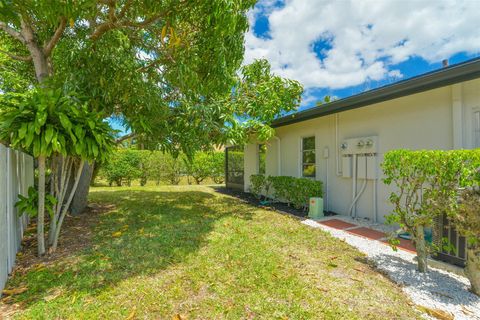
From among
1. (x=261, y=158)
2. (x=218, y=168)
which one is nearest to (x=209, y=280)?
(x=261, y=158)

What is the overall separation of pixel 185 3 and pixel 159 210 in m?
5.52

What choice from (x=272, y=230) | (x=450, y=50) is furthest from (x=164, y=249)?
(x=450, y=50)

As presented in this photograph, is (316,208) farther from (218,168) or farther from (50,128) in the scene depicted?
(218,168)

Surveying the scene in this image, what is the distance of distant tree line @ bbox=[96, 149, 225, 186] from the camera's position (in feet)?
48.4

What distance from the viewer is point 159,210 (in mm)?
7383

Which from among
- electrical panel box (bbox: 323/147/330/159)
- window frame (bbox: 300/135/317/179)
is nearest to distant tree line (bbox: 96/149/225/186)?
window frame (bbox: 300/135/317/179)

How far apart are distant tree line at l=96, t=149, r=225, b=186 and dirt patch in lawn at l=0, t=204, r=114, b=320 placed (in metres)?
8.06

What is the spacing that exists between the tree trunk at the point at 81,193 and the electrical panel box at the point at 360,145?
23.3 feet

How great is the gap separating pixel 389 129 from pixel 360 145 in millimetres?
772

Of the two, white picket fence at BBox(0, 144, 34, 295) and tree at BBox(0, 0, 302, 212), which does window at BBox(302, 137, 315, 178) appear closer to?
tree at BBox(0, 0, 302, 212)

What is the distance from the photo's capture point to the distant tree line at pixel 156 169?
1475 cm

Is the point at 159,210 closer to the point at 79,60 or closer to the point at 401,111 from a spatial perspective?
the point at 79,60

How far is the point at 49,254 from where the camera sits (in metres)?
3.98

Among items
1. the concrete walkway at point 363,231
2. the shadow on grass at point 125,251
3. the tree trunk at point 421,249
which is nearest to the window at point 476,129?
the concrete walkway at point 363,231
